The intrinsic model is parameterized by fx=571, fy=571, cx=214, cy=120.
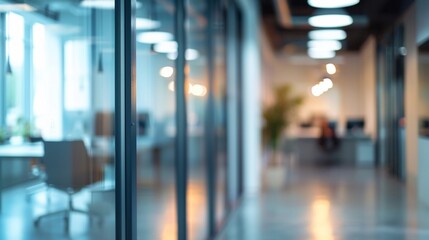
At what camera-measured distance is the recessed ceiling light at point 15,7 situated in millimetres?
2887

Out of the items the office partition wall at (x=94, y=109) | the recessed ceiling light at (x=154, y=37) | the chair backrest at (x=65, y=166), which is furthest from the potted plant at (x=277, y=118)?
the chair backrest at (x=65, y=166)

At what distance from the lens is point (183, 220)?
4.80 metres

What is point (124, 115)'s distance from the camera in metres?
3.04

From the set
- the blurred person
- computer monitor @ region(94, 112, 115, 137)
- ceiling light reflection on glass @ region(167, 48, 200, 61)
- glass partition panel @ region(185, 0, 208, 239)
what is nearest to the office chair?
ceiling light reflection on glass @ region(167, 48, 200, 61)

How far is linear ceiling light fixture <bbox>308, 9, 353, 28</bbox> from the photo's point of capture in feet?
20.9

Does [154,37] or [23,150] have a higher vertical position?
[154,37]

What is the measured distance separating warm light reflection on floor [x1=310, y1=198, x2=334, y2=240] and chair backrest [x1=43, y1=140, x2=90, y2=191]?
8.98 ft

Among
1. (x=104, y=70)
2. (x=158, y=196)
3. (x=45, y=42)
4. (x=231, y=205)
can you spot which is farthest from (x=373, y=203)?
(x=45, y=42)

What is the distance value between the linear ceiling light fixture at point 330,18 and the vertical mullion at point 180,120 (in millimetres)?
2067

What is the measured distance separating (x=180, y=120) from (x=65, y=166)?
1674mm

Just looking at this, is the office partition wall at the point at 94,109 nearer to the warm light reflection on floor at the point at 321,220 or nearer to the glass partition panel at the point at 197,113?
the glass partition panel at the point at 197,113

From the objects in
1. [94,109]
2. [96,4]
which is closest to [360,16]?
[94,109]

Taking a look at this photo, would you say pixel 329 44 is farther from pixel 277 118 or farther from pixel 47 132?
pixel 47 132

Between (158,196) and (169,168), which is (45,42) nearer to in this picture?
(158,196)
